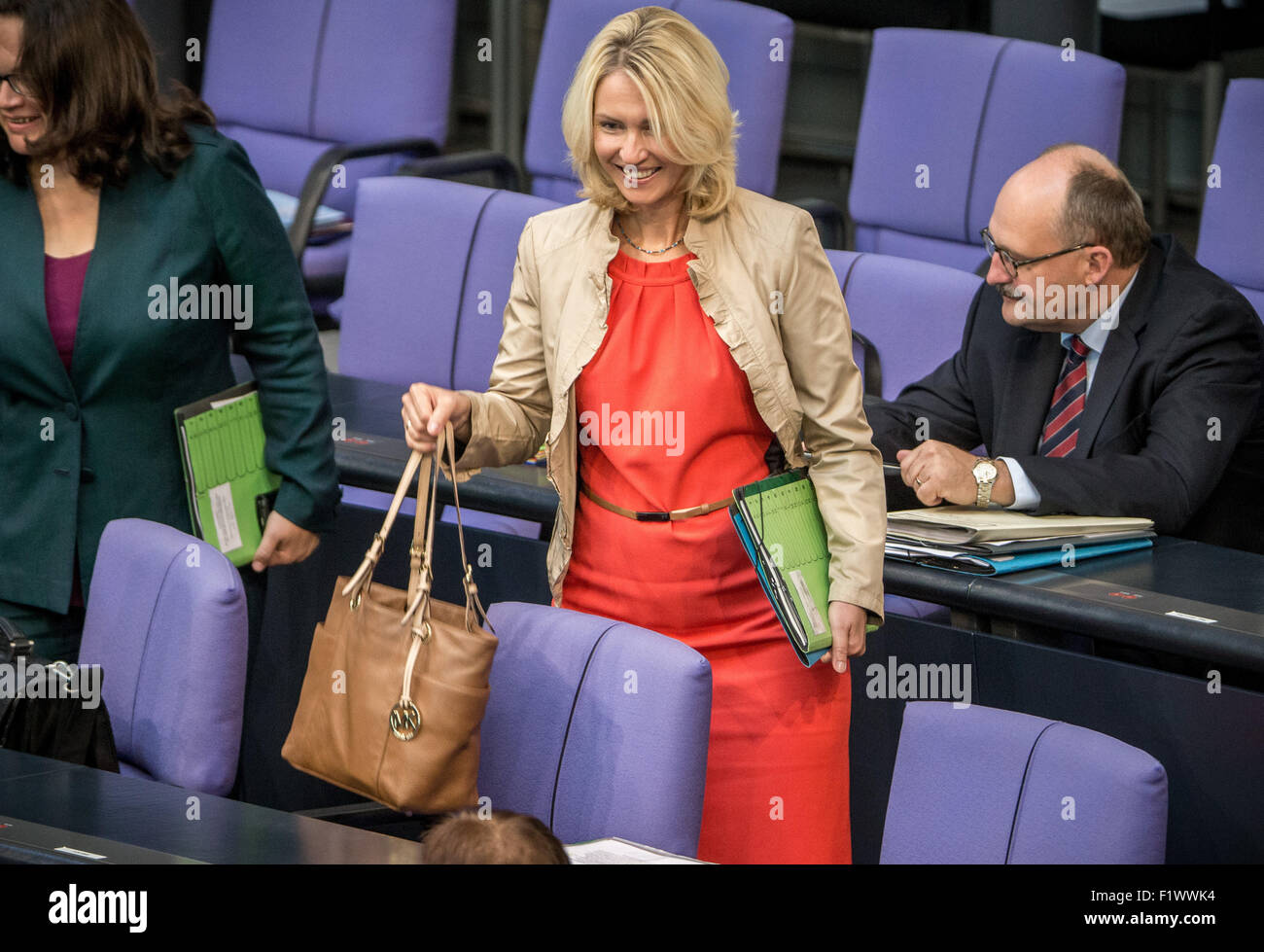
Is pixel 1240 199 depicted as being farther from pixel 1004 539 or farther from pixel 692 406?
pixel 692 406

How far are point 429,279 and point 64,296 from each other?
5.02ft

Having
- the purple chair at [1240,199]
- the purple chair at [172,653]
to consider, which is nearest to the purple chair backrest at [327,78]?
the purple chair at [1240,199]

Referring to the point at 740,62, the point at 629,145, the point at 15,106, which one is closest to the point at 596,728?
the point at 629,145

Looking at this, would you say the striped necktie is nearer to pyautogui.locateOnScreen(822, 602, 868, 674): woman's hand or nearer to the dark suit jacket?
the dark suit jacket

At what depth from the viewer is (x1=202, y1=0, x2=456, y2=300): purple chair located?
4973 mm

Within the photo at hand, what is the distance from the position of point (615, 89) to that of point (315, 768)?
0.88 metres

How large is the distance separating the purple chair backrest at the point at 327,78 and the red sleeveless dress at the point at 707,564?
3009mm

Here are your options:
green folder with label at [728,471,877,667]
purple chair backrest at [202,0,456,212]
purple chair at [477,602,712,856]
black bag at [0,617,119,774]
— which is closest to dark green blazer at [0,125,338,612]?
black bag at [0,617,119,774]

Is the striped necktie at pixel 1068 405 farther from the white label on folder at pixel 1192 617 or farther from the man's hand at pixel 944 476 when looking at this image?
the white label on folder at pixel 1192 617

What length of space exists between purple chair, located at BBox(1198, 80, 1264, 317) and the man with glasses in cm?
76

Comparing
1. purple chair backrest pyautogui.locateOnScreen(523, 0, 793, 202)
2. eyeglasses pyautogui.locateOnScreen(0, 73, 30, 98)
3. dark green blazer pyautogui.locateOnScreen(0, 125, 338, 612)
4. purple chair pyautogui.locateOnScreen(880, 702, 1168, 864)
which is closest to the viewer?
purple chair pyautogui.locateOnScreen(880, 702, 1168, 864)

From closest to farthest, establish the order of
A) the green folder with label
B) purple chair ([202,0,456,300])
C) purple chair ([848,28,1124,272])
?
the green folder with label → purple chair ([848,28,1124,272]) → purple chair ([202,0,456,300])

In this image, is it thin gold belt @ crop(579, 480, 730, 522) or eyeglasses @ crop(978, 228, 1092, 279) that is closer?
thin gold belt @ crop(579, 480, 730, 522)
